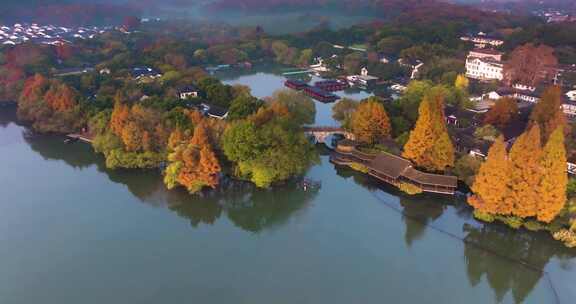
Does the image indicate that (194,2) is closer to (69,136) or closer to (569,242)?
(69,136)

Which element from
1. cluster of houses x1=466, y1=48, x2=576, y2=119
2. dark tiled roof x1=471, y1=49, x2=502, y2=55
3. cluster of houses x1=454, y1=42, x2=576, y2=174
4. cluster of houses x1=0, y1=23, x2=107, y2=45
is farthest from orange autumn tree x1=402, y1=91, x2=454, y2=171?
cluster of houses x1=0, y1=23, x2=107, y2=45

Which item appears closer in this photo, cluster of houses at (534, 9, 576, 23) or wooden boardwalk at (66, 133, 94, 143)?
wooden boardwalk at (66, 133, 94, 143)

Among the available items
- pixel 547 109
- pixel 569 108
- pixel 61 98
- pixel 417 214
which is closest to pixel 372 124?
pixel 417 214

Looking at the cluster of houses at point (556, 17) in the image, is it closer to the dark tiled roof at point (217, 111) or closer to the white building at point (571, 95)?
the white building at point (571, 95)

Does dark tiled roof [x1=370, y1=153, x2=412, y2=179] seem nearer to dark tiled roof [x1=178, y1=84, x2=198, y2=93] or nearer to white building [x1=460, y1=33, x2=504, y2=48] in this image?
dark tiled roof [x1=178, y1=84, x2=198, y2=93]

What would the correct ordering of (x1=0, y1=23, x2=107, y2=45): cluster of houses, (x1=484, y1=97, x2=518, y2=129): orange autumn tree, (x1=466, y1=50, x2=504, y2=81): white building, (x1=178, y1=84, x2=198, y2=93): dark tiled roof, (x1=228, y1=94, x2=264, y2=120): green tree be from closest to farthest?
(x1=228, y1=94, x2=264, y2=120): green tree
(x1=484, y1=97, x2=518, y2=129): orange autumn tree
(x1=178, y1=84, x2=198, y2=93): dark tiled roof
(x1=466, y1=50, x2=504, y2=81): white building
(x1=0, y1=23, x2=107, y2=45): cluster of houses

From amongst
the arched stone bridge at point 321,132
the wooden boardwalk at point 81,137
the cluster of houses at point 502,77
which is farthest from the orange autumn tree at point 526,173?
the wooden boardwalk at point 81,137
